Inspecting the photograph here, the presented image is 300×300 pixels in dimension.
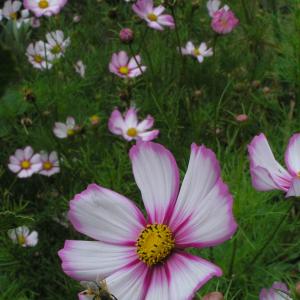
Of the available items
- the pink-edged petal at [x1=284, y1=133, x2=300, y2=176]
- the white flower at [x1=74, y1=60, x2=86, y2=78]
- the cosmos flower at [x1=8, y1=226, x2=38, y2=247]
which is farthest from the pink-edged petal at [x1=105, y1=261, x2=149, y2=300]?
the white flower at [x1=74, y1=60, x2=86, y2=78]

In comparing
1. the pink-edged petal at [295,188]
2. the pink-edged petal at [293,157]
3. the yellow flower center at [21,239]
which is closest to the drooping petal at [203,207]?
the pink-edged petal at [295,188]

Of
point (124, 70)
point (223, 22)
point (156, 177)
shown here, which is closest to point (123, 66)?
point (124, 70)

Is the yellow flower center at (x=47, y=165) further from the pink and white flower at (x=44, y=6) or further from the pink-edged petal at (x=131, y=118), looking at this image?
the pink and white flower at (x=44, y=6)

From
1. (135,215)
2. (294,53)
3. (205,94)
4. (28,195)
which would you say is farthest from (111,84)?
(135,215)

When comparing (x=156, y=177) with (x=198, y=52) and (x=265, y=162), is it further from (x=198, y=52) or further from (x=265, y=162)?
(x=198, y=52)

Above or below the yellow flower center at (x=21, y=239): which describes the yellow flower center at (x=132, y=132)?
above

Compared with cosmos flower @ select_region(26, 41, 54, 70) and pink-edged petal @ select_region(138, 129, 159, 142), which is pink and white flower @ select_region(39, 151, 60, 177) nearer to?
pink-edged petal @ select_region(138, 129, 159, 142)
